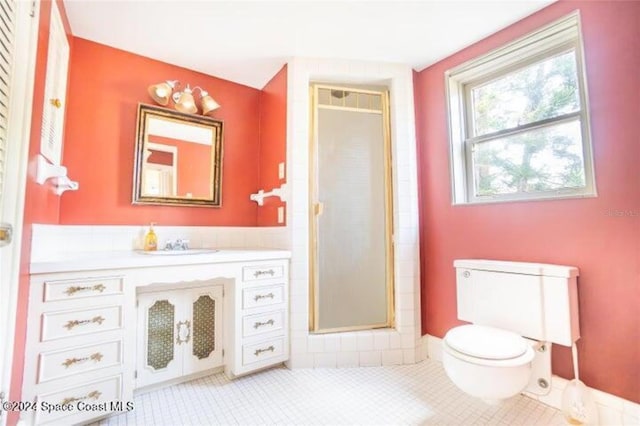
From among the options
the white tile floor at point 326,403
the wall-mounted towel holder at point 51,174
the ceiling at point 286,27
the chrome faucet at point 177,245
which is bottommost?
the white tile floor at point 326,403

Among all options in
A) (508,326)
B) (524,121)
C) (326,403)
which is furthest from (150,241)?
(524,121)

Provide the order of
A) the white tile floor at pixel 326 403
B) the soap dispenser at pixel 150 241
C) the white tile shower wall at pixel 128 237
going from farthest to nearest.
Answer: the soap dispenser at pixel 150 241 < the white tile shower wall at pixel 128 237 < the white tile floor at pixel 326 403

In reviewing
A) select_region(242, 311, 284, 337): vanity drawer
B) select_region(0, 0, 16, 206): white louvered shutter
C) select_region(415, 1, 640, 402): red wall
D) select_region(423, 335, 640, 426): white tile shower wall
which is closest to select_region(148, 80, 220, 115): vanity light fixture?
select_region(0, 0, 16, 206): white louvered shutter

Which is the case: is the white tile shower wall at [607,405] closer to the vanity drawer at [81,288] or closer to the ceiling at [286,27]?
the ceiling at [286,27]

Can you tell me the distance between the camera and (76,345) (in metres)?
1.39

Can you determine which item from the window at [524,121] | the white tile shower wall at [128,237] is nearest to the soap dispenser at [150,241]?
the white tile shower wall at [128,237]

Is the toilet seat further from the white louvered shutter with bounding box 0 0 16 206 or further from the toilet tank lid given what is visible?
the white louvered shutter with bounding box 0 0 16 206

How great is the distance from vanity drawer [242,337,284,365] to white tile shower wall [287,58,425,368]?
0.36 ft

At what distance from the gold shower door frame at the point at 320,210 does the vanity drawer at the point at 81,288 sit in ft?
3.95

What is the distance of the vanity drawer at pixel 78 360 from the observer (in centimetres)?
132

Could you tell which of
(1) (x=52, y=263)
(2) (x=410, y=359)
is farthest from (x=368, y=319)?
(1) (x=52, y=263)

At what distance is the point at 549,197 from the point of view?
1.67 metres

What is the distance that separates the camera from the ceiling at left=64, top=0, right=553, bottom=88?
1725 millimetres

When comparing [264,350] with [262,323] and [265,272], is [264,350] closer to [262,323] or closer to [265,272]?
[262,323]
